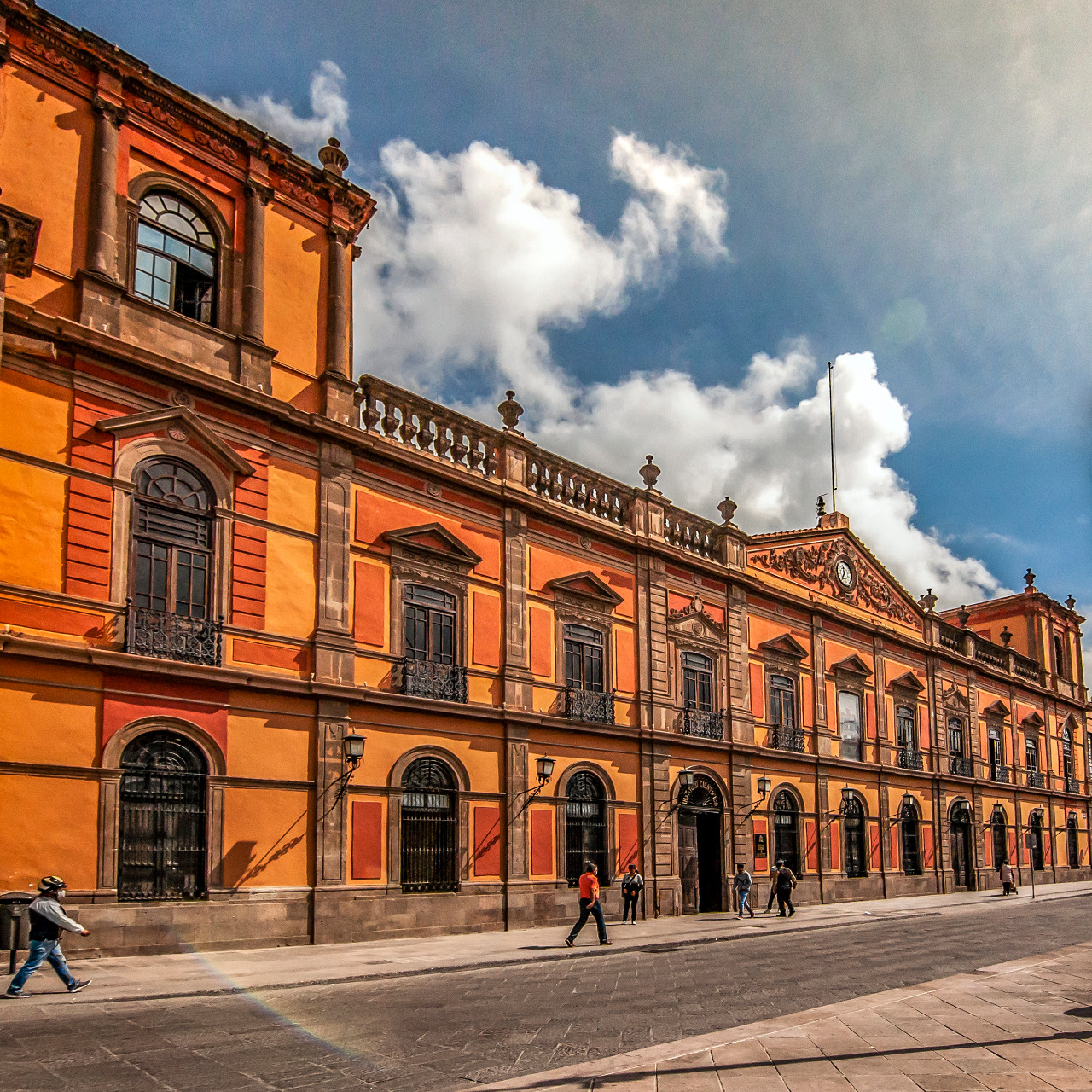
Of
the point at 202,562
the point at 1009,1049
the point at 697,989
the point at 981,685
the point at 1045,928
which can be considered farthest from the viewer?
the point at 981,685

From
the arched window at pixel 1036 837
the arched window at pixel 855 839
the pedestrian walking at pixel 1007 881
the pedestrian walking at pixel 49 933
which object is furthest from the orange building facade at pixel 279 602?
the arched window at pixel 1036 837

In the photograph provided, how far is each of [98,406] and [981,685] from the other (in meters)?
38.1

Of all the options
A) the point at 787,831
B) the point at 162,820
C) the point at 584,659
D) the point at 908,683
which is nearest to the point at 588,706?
the point at 584,659

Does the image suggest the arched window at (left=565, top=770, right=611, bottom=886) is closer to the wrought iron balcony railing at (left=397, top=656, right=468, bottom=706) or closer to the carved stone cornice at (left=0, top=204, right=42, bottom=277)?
the wrought iron balcony railing at (left=397, top=656, right=468, bottom=706)

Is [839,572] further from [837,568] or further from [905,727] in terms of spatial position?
[905,727]

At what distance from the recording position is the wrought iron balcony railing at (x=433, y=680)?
20703 mm

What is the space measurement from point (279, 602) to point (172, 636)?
2242 mm

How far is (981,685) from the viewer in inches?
1751

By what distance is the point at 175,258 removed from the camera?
18828 mm

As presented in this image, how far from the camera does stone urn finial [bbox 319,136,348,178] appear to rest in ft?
70.4

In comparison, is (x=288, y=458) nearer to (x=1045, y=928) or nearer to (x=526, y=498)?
(x=526, y=498)

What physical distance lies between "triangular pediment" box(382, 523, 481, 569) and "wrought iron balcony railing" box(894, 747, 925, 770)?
69.5ft

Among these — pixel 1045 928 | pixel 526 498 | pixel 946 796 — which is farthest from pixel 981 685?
pixel 526 498


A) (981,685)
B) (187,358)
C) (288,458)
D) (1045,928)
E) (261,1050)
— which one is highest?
(187,358)
